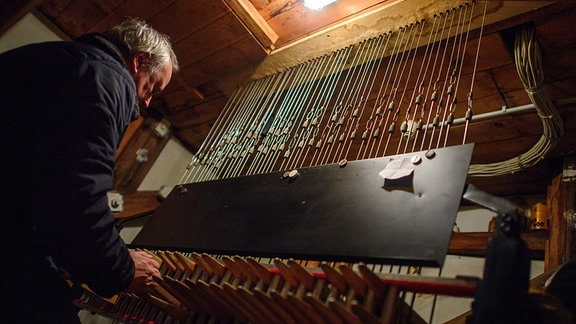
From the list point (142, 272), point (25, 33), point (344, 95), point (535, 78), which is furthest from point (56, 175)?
point (25, 33)

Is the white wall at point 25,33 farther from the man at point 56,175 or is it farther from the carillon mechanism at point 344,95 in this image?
the man at point 56,175

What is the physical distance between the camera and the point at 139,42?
87.3 inches

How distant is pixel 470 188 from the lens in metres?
1.42

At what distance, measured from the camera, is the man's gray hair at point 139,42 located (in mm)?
2193

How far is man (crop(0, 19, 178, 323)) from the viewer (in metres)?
1.45

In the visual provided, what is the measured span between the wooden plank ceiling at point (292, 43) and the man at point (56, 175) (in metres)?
1.95

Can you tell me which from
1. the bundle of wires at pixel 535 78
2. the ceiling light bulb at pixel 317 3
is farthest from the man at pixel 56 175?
the bundle of wires at pixel 535 78

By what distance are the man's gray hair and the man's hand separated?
1180 millimetres

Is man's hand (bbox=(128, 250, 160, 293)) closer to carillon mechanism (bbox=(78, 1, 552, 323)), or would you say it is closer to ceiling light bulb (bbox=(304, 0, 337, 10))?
carillon mechanism (bbox=(78, 1, 552, 323))

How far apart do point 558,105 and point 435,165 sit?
2006 mm

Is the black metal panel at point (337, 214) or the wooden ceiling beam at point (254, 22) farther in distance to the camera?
the wooden ceiling beam at point (254, 22)

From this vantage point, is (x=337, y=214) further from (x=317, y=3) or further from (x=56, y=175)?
(x=317, y=3)

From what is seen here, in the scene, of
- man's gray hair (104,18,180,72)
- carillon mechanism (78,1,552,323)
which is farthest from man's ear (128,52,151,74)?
carillon mechanism (78,1,552,323)

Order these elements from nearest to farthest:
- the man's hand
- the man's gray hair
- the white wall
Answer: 1. the man's hand
2. the man's gray hair
3. the white wall
